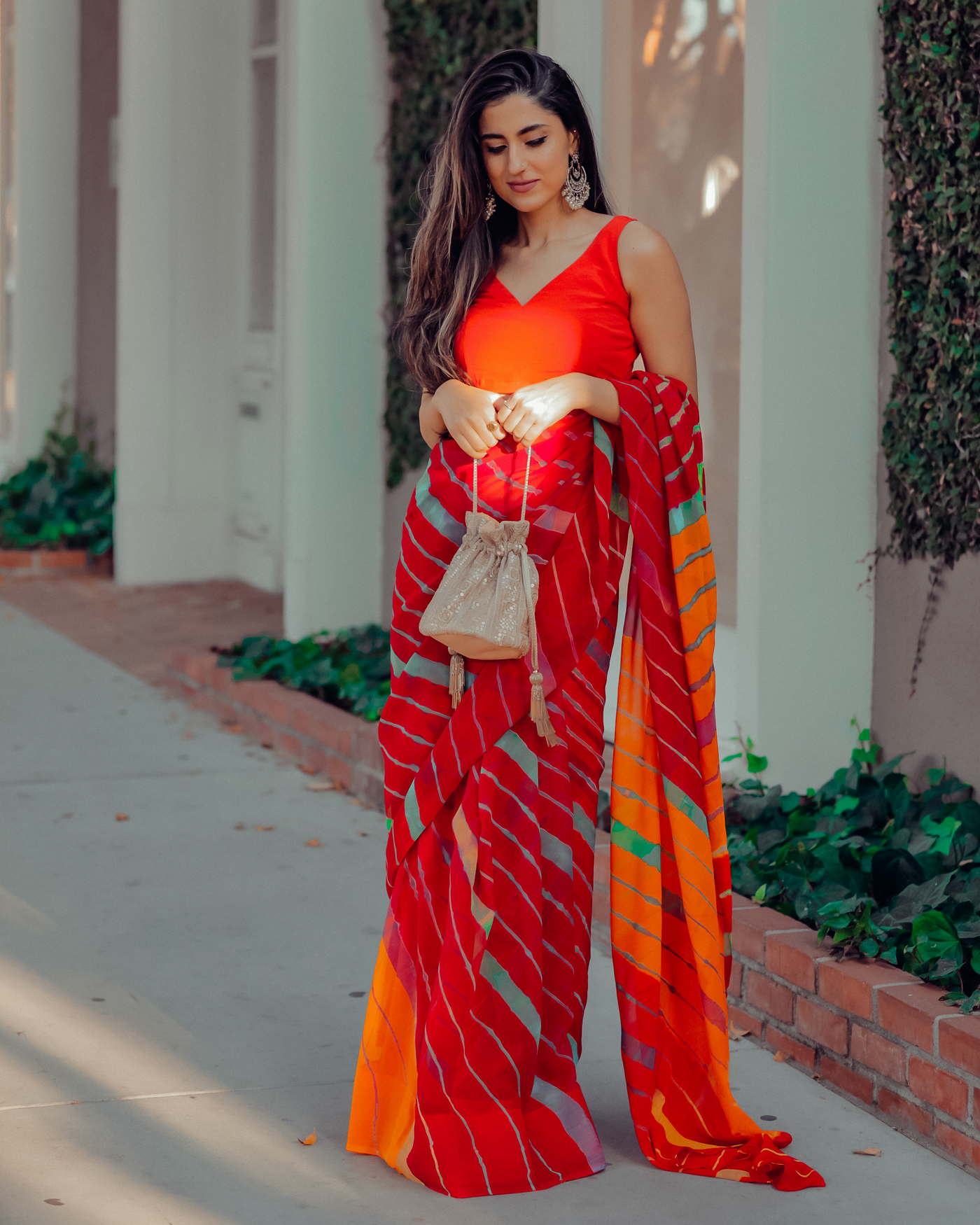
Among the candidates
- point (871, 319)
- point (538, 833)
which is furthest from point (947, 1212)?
point (871, 319)

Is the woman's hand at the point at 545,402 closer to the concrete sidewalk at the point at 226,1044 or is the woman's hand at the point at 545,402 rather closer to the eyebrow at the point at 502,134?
the eyebrow at the point at 502,134

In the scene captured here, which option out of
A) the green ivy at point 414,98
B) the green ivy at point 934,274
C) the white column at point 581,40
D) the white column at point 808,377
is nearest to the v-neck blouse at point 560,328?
the green ivy at point 934,274

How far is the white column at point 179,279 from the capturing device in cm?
912

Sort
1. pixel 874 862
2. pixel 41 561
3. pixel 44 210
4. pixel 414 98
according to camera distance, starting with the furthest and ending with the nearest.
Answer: pixel 44 210
pixel 41 561
pixel 414 98
pixel 874 862

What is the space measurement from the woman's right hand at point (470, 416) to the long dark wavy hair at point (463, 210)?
0.05m

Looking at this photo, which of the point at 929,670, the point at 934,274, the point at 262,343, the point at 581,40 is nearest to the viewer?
the point at 934,274

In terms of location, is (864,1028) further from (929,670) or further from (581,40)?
(581,40)

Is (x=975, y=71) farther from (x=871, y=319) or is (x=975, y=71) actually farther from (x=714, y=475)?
(x=714, y=475)

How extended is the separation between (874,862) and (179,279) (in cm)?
663

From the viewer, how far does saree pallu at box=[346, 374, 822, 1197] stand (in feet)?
8.95

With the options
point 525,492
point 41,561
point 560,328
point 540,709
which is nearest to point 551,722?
point 540,709

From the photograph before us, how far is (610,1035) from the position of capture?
137 inches

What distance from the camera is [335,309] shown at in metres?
6.85

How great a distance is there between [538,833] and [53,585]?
7.00 m
